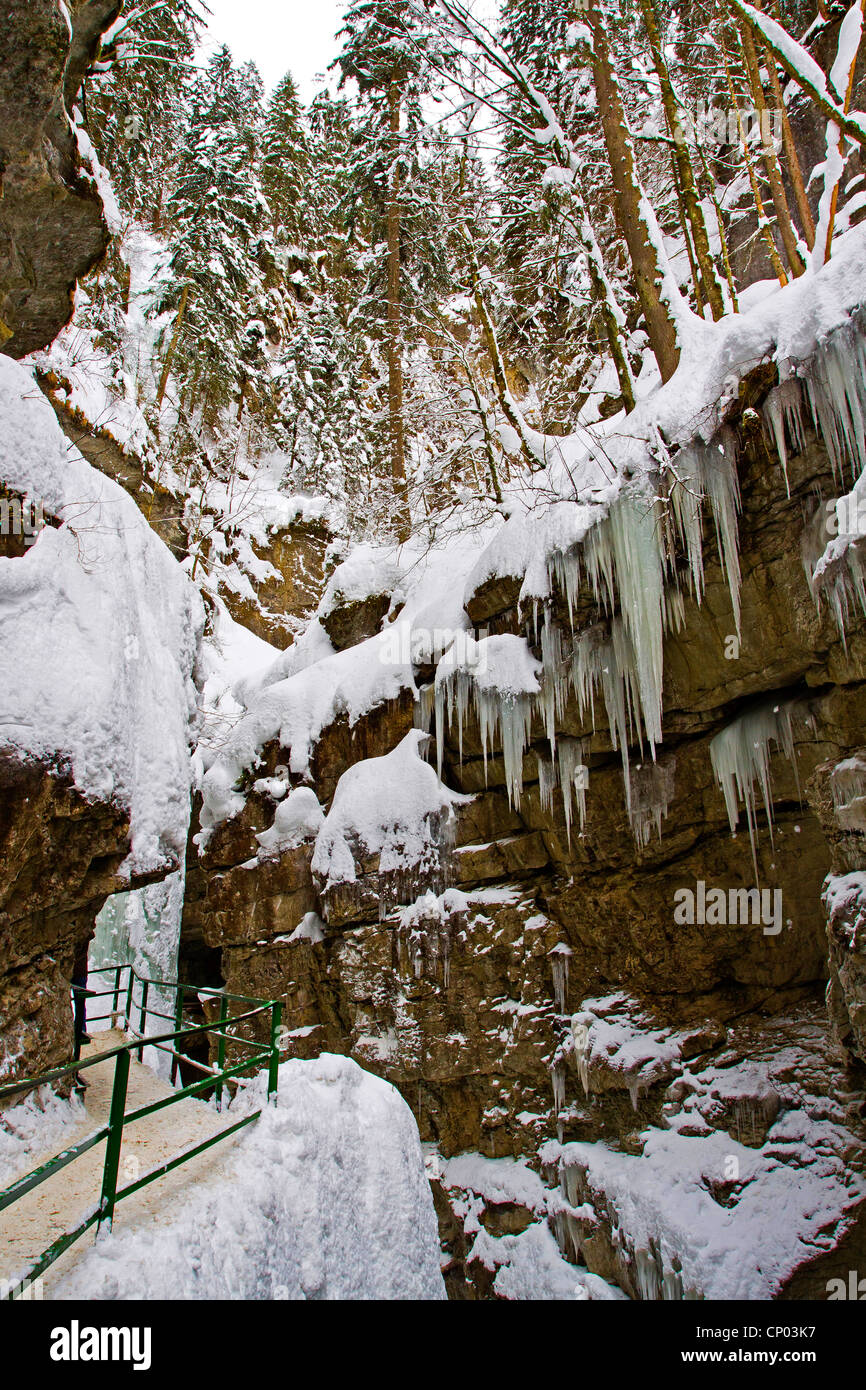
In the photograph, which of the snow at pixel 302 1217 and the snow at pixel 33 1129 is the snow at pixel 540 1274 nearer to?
the snow at pixel 302 1217

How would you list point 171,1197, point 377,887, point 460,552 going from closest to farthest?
point 171,1197
point 377,887
point 460,552

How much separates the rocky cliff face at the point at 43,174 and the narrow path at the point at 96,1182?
705 cm

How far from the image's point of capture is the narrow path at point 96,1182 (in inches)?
120

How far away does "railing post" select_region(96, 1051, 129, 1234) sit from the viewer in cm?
288

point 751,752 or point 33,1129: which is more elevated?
point 751,752

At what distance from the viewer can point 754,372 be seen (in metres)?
6.73

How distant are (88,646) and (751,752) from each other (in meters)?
7.28

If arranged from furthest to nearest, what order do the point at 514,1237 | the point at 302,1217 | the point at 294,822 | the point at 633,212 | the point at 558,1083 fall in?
the point at 294,822, the point at 558,1083, the point at 514,1237, the point at 633,212, the point at 302,1217

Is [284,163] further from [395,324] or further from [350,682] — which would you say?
[350,682]

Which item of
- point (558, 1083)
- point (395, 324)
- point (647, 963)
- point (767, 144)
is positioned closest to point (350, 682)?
point (647, 963)

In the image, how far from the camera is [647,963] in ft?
29.0

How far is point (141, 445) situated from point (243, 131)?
11784mm

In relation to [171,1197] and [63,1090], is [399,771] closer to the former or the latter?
[63,1090]

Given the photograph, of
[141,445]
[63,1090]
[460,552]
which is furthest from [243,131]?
[63,1090]
